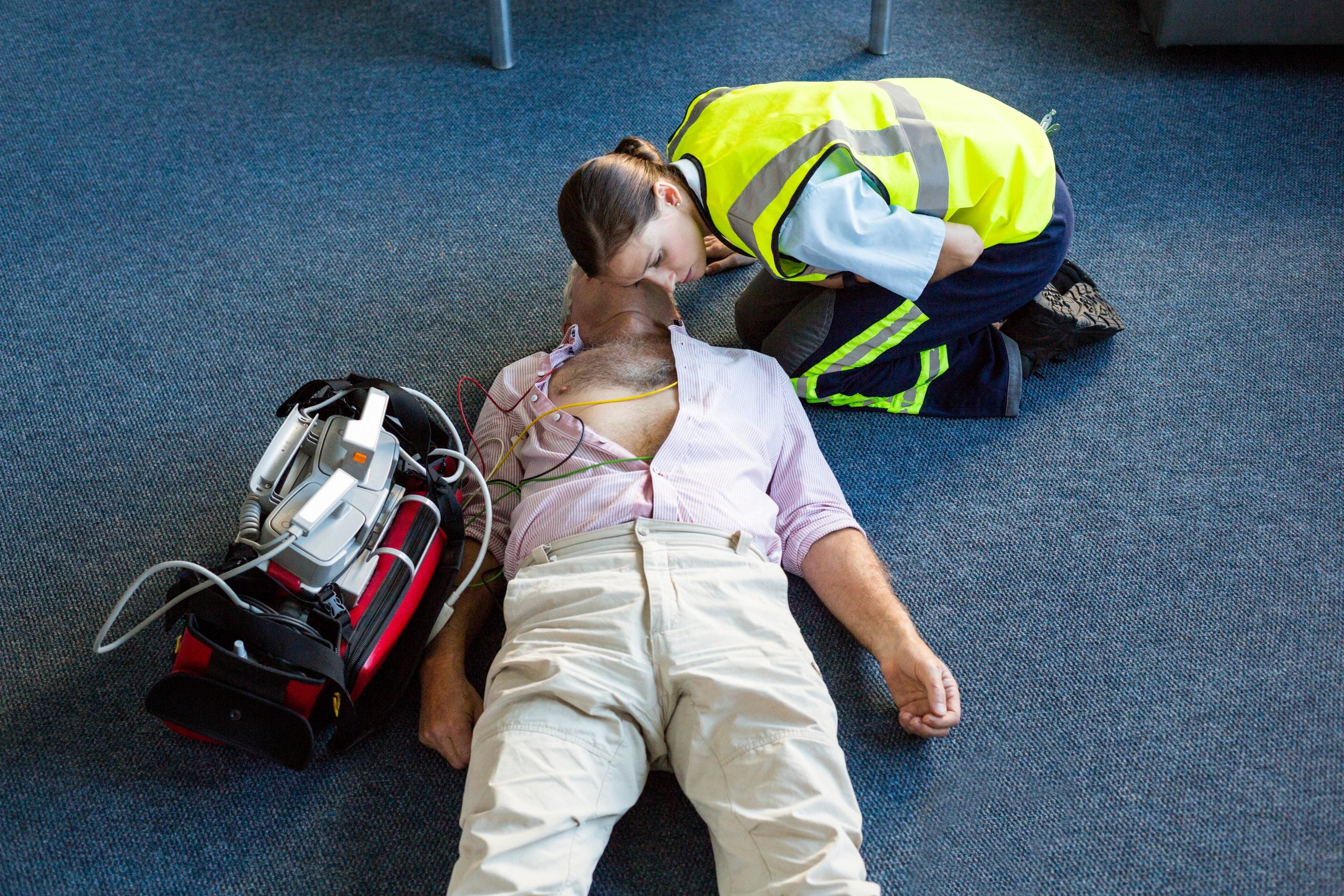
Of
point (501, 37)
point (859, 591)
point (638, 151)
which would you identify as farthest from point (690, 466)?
point (501, 37)

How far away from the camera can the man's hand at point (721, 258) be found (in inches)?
81.0

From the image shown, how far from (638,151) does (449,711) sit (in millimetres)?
894

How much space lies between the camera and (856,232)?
1.46 m

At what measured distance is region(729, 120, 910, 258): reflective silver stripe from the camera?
1.45m

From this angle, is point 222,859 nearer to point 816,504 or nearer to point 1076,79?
point 816,504

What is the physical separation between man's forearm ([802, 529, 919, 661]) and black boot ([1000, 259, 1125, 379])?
0.62 meters

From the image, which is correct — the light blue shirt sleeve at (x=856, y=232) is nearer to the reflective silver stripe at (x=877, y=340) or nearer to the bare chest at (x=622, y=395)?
the reflective silver stripe at (x=877, y=340)

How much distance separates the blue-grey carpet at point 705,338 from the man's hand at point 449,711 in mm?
40

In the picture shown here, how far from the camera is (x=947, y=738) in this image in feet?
4.46

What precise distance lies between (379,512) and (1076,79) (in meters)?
2.15

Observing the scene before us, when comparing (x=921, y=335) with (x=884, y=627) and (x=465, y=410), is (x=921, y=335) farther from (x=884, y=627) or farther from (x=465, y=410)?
(x=465, y=410)

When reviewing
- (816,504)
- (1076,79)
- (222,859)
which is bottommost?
(222,859)

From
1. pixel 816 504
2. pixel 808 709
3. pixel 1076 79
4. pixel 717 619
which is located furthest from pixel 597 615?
pixel 1076 79

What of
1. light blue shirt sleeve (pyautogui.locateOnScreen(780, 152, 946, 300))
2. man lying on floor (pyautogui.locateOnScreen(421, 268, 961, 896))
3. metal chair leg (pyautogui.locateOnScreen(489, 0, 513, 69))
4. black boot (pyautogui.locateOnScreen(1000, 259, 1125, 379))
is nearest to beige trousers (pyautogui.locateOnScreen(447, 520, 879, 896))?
man lying on floor (pyautogui.locateOnScreen(421, 268, 961, 896))
